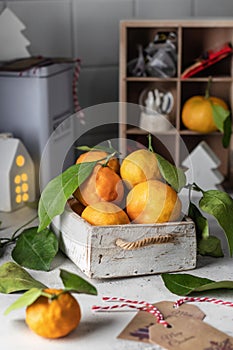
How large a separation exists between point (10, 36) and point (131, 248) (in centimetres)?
75

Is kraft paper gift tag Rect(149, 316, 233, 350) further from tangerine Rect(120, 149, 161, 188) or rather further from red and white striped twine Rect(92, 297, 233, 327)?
tangerine Rect(120, 149, 161, 188)

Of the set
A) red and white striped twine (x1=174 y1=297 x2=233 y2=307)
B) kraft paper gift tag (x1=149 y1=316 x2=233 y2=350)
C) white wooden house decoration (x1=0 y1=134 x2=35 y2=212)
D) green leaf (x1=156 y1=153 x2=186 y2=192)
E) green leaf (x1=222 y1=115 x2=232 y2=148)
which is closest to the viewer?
kraft paper gift tag (x1=149 y1=316 x2=233 y2=350)

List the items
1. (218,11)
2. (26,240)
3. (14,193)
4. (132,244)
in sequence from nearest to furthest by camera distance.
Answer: (132,244) < (26,240) < (14,193) < (218,11)

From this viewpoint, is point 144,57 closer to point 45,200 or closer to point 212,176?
point 212,176

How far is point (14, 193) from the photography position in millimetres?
1481

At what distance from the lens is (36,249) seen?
1207 millimetres

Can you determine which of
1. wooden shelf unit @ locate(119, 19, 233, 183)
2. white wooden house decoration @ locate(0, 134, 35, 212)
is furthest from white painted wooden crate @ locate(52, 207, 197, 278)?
wooden shelf unit @ locate(119, 19, 233, 183)

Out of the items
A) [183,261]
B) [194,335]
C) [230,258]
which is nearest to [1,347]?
[194,335]

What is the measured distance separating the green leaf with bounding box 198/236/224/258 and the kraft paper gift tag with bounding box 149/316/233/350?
229mm

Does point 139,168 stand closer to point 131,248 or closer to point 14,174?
point 131,248

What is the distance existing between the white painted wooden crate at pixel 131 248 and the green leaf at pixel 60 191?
3cm

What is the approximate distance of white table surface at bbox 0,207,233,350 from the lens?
3.06 feet

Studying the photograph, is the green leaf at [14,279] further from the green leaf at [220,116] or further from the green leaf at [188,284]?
the green leaf at [220,116]

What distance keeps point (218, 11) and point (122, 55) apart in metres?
0.38
